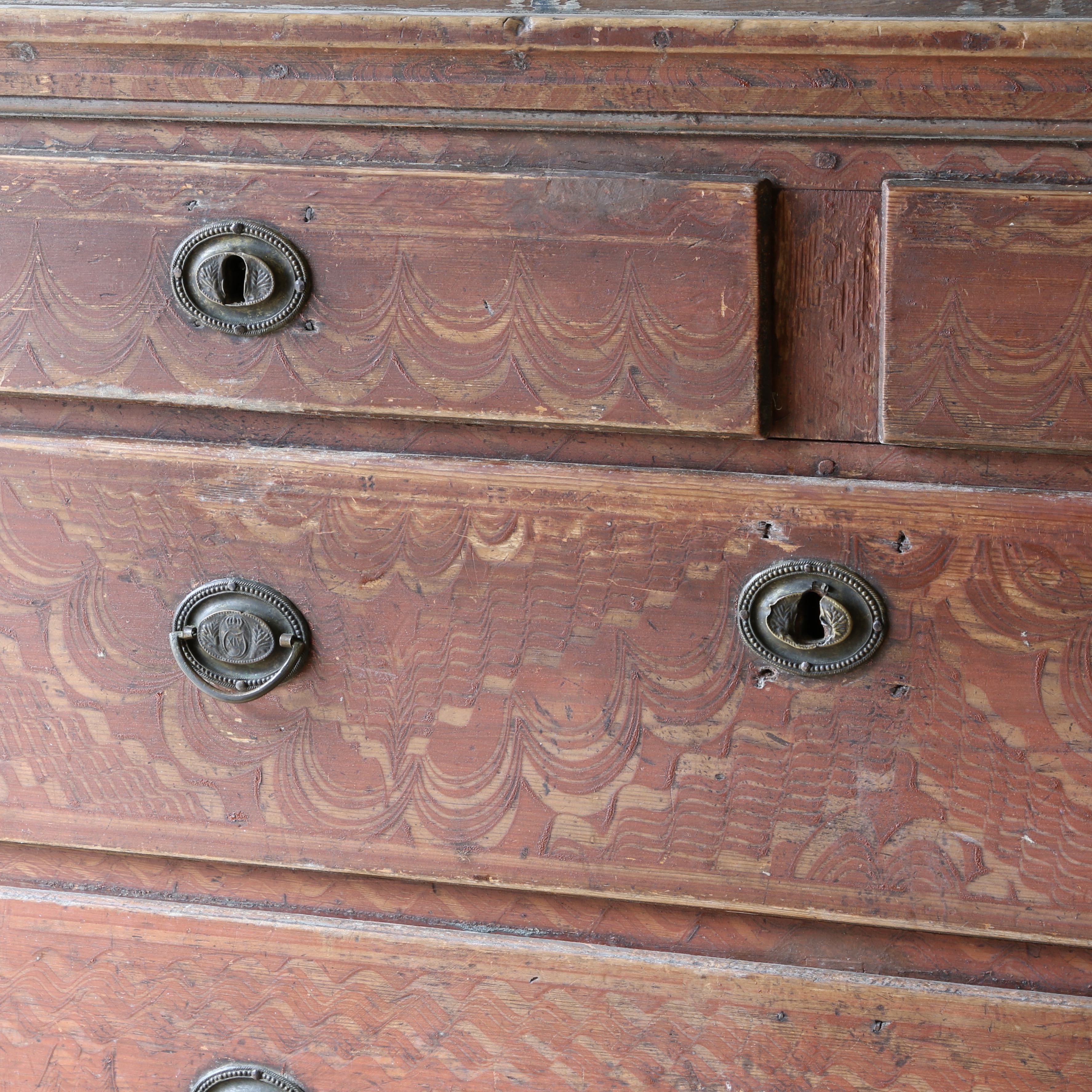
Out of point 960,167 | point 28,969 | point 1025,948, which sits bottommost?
point 28,969

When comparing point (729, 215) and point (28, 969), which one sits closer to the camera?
point (729, 215)

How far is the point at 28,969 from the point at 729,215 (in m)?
0.61

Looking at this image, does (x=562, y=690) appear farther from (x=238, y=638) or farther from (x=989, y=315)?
(x=989, y=315)

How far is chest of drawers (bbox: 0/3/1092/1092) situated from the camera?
0.50 metres

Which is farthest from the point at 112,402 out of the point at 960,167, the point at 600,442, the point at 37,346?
the point at 960,167

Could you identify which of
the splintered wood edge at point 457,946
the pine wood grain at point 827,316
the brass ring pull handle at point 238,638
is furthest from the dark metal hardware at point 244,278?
the splintered wood edge at point 457,946

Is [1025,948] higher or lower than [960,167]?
lower

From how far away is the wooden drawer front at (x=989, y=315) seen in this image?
476 millimetres

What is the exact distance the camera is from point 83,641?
605mm

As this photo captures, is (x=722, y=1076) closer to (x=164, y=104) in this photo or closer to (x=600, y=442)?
(x=600, y=442)

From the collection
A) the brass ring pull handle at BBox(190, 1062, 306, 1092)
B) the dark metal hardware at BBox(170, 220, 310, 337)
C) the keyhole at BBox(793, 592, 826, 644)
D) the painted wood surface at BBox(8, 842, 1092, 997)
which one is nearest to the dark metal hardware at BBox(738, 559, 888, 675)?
the keyhole at BBox(793, 592, 826, 644)

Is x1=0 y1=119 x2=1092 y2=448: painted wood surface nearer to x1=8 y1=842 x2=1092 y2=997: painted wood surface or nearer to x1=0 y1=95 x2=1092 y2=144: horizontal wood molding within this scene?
x1=0 y1=95 x2=1092 y2=144: horizontal wood molding

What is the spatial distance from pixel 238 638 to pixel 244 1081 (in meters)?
0.28

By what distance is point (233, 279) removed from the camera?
558 mm
